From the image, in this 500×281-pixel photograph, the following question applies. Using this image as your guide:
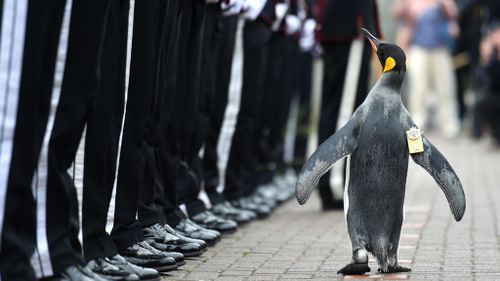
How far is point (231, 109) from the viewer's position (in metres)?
7.93

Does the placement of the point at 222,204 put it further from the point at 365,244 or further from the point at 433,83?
the point at 433,83

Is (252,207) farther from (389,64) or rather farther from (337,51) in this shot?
(389,64)

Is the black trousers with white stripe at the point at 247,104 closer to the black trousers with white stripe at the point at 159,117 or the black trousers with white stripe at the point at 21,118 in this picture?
the black trousers with white stripe at the point at 159,117

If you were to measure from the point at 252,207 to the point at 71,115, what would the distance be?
3831 mm

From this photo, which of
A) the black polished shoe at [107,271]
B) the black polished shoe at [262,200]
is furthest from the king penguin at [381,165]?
the black polished shoe at [262,200]

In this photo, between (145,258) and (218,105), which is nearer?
(145,258)

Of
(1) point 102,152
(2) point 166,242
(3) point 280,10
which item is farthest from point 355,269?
(3) point 280,10

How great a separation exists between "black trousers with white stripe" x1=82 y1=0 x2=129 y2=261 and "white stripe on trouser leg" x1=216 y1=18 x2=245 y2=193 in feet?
8.84

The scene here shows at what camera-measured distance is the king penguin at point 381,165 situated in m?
5.37

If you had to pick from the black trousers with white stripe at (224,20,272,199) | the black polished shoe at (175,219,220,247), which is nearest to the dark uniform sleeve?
the black trousers with white stripe at (224,20,272,199)

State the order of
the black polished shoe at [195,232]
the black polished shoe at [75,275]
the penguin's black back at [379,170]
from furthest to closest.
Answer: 1. the black polished shoe at [195,232]
2. the penguin's black back at [379,170]
3. the black polished shoe at [75,275]

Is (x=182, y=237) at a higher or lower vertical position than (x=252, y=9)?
lower

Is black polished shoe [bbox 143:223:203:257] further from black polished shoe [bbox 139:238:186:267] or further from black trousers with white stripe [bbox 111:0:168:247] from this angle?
black trousers with white stripe [bbox 111:0:168:247]

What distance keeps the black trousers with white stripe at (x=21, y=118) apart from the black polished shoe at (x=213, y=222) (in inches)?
106
